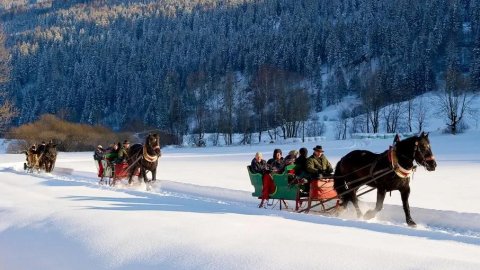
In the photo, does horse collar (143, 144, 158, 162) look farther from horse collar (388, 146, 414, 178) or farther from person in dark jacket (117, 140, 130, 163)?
horse collar (388, 146, 414, 178)

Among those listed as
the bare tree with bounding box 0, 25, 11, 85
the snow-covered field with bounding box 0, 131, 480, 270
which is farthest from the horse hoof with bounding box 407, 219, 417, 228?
the bare tree with bounding box 0, 25, 11, 85

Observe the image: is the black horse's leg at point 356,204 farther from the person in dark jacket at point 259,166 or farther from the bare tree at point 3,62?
the bare tree at point 3,62

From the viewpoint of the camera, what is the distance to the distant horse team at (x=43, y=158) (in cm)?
2367

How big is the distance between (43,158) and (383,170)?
1828 centimetres

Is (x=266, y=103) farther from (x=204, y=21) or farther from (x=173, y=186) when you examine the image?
(x=204, y=21)

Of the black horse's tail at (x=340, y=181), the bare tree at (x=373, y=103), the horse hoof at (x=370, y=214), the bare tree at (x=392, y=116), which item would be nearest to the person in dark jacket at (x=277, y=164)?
the black horse's tail at (x=340, y=181)

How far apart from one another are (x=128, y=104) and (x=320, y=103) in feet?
145

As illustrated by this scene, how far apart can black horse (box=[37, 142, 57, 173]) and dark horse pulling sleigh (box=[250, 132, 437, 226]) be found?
15730 mm

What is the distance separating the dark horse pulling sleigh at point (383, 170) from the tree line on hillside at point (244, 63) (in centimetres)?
5311

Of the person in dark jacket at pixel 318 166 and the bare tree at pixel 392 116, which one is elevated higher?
the bare tree at pixel 392 116

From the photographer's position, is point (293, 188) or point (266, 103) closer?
point (293, 188)

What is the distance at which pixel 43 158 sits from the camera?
23969 mm

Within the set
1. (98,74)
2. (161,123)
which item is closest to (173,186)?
(161,123)

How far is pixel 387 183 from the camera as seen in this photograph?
9773 millimetres
